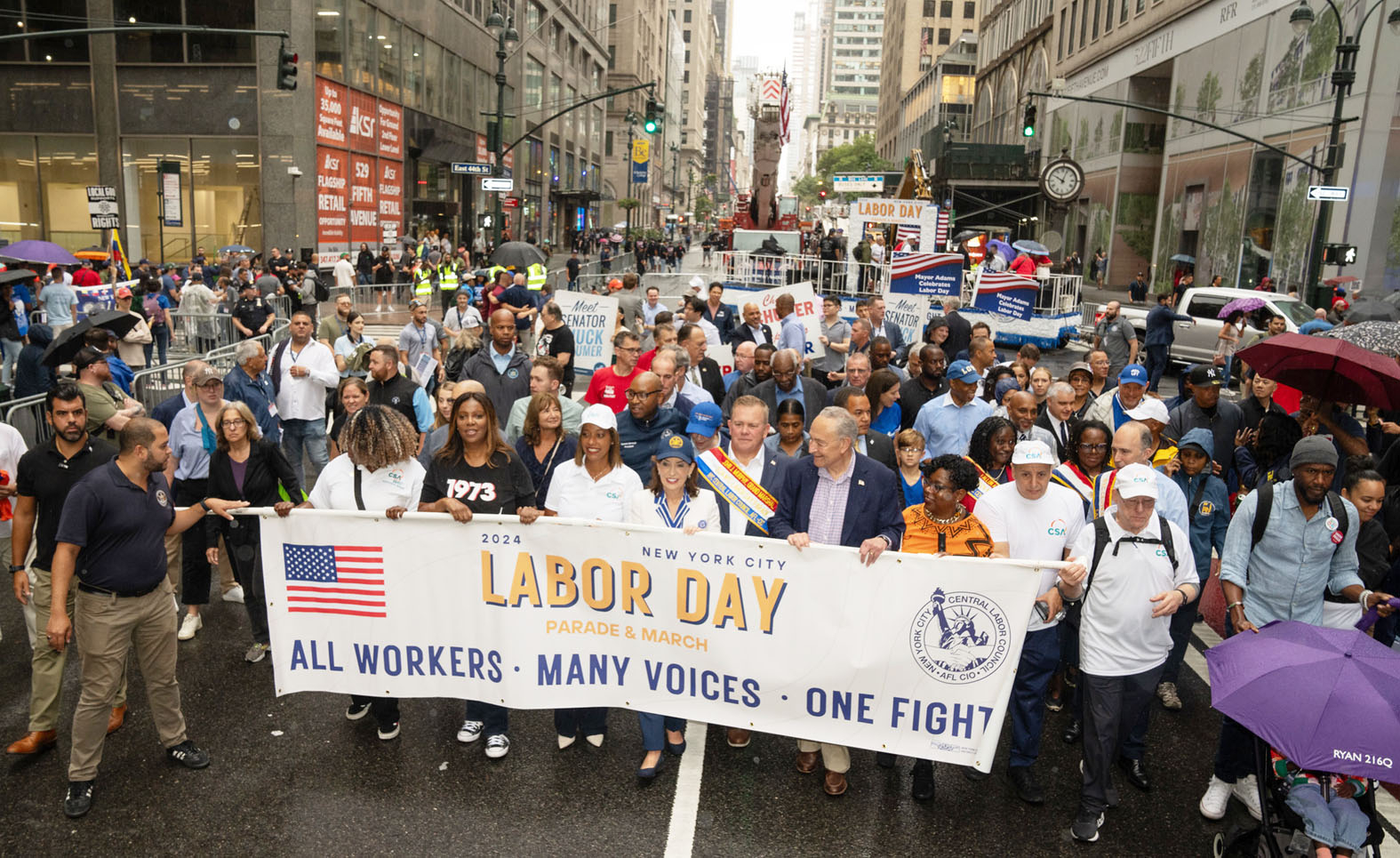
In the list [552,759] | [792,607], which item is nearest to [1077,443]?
[792,607]

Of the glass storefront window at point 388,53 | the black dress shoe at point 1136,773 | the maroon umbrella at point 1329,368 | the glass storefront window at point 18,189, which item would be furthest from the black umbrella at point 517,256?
the glass storefront window at point 18,189

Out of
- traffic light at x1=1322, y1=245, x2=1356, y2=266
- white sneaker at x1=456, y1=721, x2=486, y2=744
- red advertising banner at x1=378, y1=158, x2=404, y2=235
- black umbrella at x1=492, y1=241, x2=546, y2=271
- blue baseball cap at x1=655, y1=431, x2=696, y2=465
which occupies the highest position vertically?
red advertising banner at x1=378, y1=158, x2=404, y2=235

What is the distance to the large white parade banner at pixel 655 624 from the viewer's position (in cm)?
494

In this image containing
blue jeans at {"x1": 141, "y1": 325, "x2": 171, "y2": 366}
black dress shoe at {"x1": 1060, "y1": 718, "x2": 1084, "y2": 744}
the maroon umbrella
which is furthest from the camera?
blue jeans at {"x1": 141, "y1": 325, "x2": 171, "y2": 366}

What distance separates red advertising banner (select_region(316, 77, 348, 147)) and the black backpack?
30809 millimetres

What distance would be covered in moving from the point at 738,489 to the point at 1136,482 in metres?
2.01

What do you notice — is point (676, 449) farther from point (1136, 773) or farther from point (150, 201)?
point (150, 201)

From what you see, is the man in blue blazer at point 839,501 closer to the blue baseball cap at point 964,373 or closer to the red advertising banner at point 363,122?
the blue baseball cap at point 964,373

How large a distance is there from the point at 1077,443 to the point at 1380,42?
26.1 meters

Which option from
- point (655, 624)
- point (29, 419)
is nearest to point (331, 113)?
point (29, 419)

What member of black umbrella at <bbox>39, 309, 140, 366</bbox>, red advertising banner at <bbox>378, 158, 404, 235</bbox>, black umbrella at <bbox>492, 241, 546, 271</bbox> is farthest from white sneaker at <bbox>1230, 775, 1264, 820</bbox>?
red advertising banner at <bbox>378, 158, 404, 235</bbox>

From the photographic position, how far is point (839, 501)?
5.24 meters

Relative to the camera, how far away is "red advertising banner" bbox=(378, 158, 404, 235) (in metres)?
36.3

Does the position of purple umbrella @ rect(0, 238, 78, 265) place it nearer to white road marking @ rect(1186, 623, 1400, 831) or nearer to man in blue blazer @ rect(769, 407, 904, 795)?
man in blue blazer @ rect(769, 407, 904, 795)
